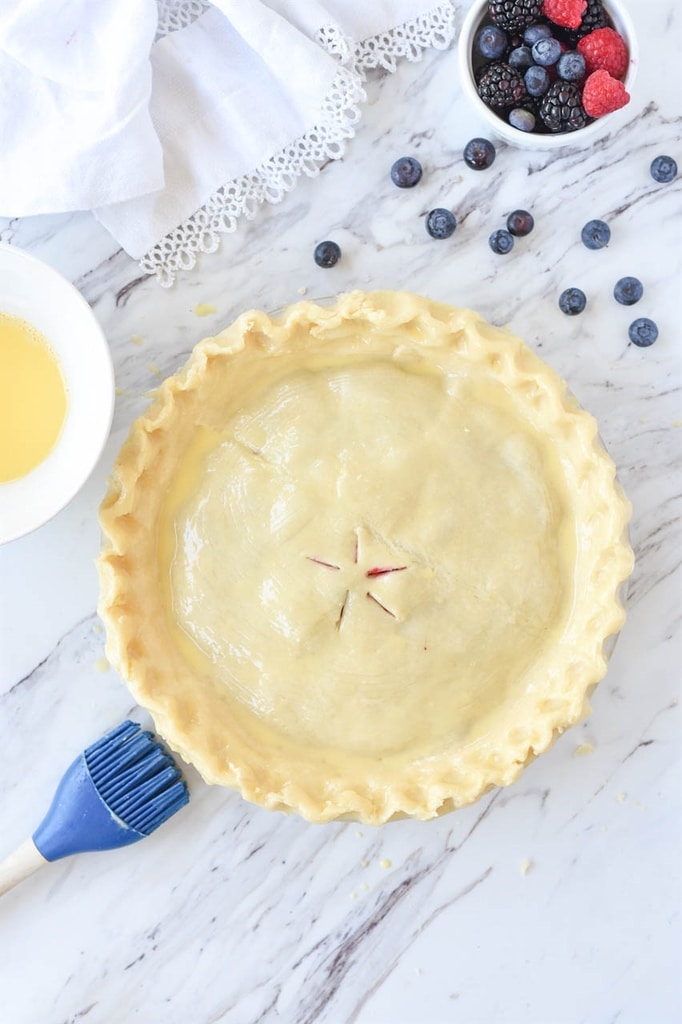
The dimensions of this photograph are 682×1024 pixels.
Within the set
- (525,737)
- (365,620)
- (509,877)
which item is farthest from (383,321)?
(509,877)

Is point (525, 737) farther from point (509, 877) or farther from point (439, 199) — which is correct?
point (439, 199)

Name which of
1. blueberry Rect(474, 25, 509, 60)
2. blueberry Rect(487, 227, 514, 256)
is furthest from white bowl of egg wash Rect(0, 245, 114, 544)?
blueberry Rect(474, 25, 509, 60)

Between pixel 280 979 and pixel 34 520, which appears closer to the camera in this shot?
pixel 34 520

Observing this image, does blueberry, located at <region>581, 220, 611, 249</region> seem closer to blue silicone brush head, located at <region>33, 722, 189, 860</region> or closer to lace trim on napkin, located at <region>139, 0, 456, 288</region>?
lace trim on napkin, located at <region>139, 0, 456, 288</region>

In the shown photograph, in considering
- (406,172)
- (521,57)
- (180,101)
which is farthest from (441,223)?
(180,101)

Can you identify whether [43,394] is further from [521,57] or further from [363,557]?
[521,57]

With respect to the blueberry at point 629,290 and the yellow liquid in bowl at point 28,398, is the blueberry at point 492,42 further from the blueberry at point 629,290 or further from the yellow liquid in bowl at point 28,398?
the yellow liquid in bowl at point 28,398
